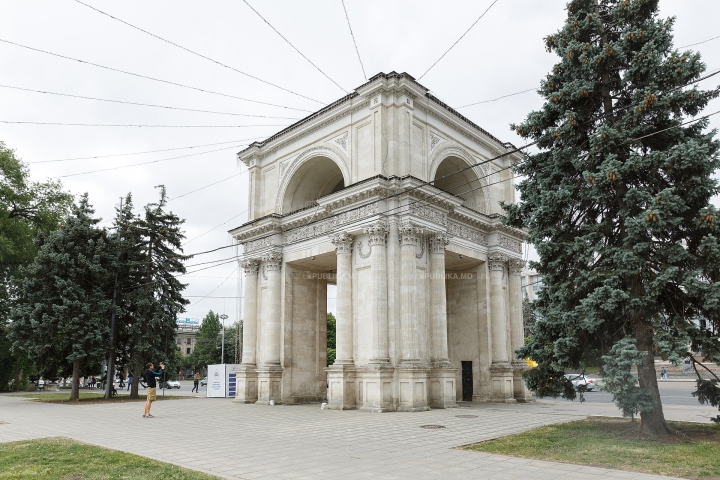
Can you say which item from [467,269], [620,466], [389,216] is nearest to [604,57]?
[620,466]

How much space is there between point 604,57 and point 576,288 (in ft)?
18.4

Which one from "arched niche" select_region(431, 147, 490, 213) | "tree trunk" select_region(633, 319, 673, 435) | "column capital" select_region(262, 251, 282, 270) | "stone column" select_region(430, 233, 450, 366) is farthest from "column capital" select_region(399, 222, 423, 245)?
"tree trunk" select_region(633, 319, 673, 435)

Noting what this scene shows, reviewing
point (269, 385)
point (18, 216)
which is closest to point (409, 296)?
point (269, 385)

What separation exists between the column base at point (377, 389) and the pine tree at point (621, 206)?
767 cm

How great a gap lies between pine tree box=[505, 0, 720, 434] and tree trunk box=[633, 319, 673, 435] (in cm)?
3

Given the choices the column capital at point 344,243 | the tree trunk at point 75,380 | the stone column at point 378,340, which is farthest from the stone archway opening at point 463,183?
the tree trunk at point 75,380

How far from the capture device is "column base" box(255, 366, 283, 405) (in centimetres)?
2500

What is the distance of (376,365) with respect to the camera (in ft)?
66.2

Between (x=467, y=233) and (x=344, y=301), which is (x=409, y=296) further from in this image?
(x=467, y=233)

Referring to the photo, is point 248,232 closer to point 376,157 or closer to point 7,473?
point 376,157

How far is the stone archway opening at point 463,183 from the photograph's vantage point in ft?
90.0

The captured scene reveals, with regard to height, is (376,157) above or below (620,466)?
above

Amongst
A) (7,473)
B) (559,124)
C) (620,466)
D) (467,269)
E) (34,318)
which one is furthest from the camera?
(467,269)

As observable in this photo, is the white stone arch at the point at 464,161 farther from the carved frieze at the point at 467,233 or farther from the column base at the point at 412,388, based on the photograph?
the column base at the point at 412,388
